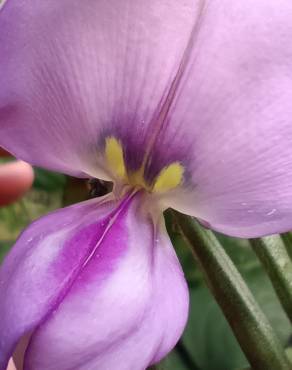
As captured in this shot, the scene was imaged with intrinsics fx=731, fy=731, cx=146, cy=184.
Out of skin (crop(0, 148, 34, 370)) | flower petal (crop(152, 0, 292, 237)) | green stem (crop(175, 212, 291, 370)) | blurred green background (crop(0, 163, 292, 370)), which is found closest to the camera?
flower petal (crop(152, 0, 292, 237))

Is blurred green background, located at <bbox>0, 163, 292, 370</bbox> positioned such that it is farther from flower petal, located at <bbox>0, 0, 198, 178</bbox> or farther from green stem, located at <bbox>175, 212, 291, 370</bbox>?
flower petal, located at <bbox>0, 0, 198, 178</bbox>

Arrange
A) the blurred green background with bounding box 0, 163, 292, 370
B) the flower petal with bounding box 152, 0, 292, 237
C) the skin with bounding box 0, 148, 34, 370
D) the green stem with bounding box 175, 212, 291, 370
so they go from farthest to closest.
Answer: the skin with bounding box 0, 148, 34, 370 → the blurred green background with bounding box 0, 163, 292, 370 → the green stem with bounding box 175, 212, 291, 370 → the flower petal with bounding box 152, 0, 292, 237

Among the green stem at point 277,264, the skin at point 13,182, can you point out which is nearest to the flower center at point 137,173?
the green stem at point 277,264

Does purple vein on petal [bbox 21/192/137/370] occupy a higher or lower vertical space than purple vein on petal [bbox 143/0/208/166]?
lower

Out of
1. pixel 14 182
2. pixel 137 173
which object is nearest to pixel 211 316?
pixel 14 182

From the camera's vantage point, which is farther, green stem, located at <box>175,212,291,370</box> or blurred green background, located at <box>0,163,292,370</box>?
blurred green background, located at <box>0,163,292,370</box>

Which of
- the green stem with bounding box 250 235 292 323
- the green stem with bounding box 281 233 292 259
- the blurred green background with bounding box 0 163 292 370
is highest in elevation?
the green stem with bounding box 281 233 292 259

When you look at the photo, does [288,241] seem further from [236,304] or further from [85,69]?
[85,69]

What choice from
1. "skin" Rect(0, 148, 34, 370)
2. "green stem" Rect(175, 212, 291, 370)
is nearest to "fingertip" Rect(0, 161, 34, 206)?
"skin" Rect(0, 148, 34, 370)
